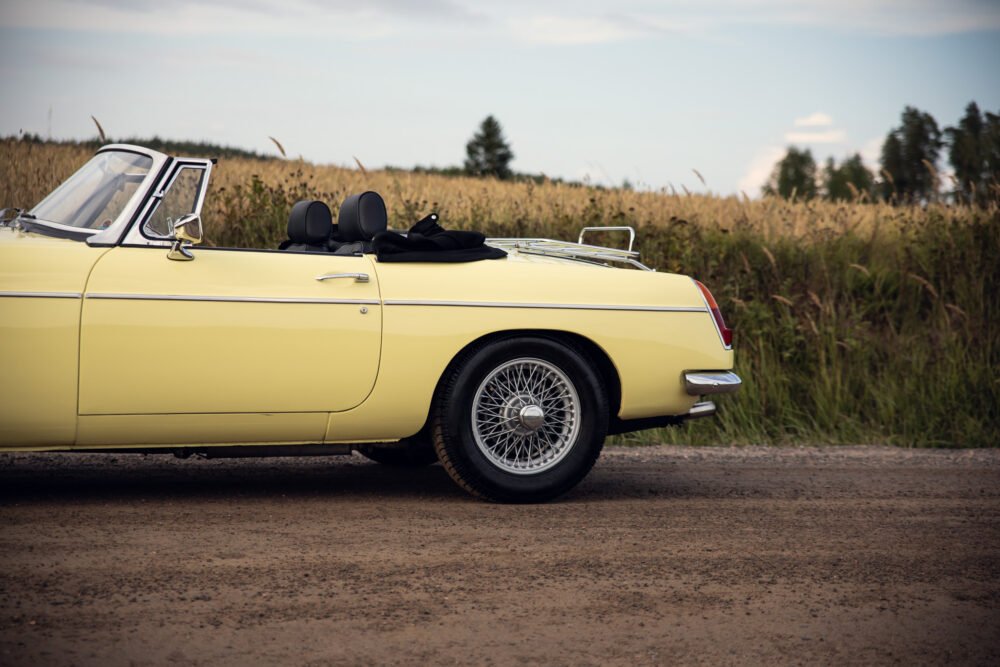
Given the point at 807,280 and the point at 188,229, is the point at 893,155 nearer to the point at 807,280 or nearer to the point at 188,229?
the point at 807,280

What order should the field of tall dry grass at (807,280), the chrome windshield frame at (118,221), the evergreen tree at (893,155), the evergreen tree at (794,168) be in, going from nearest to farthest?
the chrome windshield frame at (118,221) < the field of tall dry grass at (807,280) < the evergreen tree at (893,155) < the evergreen tree at (794,168)

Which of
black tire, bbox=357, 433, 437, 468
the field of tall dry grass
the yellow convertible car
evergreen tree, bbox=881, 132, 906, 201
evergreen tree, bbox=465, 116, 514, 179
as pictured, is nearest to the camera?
the yellow convertible car

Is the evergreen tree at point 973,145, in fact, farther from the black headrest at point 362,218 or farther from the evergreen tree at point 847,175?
the black headrest at point 362,218

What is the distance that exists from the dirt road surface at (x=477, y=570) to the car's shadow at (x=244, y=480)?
32mm

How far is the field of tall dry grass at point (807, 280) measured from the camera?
31.8 ft

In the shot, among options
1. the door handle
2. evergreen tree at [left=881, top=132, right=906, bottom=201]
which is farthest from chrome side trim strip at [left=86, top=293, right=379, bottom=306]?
evergreen tree at [left=881, top=132, right=906, bottom=201]

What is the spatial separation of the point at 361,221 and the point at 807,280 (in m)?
6.40

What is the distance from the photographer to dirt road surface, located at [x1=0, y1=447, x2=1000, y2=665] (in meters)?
3.64

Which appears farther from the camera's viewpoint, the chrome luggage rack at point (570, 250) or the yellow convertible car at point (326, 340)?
the chrome luggage rack at point (570, 250)

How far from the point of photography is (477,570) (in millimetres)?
4578

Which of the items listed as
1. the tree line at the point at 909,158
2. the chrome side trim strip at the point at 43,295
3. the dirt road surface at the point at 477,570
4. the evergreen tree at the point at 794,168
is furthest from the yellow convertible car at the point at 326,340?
the evergreen tree at the point at 794,168

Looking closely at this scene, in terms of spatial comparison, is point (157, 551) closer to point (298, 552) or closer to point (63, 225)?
point (298, 552)

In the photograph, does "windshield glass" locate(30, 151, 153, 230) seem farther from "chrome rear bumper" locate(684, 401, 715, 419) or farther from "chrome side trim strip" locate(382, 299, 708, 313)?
"chrome rear bumper" locate(684, 401, 715, 419)

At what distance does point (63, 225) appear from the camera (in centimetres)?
561
